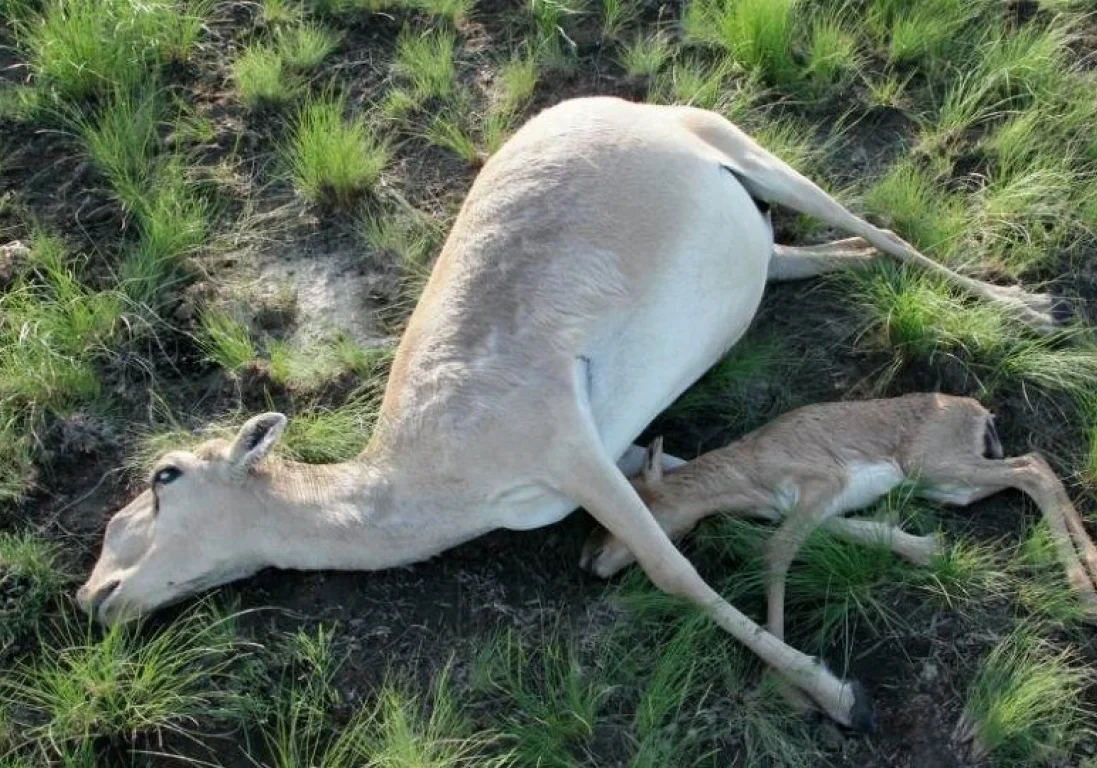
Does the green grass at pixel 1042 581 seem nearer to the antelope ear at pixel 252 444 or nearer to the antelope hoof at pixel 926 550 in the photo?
the antelope hoof at pixel 926 550

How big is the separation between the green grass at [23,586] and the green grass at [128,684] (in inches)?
5.6

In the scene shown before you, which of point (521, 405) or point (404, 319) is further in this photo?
point (404, 319)

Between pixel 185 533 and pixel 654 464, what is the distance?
5.32 feet

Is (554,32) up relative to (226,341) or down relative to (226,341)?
up

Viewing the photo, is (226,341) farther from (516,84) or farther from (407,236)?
(516,84)

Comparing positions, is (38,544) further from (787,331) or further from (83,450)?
(787,331)

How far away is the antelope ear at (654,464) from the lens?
14.8 feet

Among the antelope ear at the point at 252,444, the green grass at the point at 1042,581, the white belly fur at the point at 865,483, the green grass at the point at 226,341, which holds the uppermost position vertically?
the antelope ear at the point at 252,444

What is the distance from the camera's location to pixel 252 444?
4406mm

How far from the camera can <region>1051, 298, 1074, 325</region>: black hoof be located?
16.3 feet

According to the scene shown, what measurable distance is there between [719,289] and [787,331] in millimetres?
587

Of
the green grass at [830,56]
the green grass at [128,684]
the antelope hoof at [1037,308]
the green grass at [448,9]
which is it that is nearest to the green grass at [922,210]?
the antelope hoof at [1037,308]

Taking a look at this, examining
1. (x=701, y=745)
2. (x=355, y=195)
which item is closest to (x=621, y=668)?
(x=701, y=745)

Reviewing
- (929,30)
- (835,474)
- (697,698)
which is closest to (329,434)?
(697,698)
